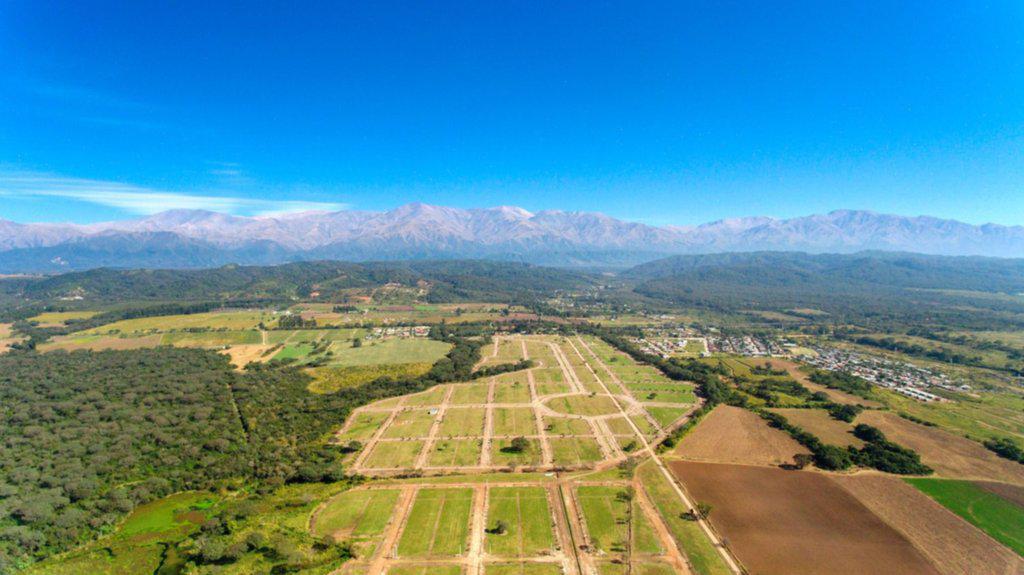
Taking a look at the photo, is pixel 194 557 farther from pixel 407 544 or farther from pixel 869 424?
pixel 869 424

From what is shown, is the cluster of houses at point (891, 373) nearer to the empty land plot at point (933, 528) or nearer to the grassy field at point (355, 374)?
the empty land plot at point (933, 528)

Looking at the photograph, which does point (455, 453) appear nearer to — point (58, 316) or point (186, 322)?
point (186, 322)

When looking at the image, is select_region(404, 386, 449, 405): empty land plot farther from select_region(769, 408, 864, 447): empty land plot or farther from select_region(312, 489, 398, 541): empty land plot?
select_region(769, 408, 864, 447): empty land plot

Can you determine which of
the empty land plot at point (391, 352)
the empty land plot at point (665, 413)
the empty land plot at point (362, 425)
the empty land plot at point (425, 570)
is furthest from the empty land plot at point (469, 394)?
the empty land plot at point (425, 570)

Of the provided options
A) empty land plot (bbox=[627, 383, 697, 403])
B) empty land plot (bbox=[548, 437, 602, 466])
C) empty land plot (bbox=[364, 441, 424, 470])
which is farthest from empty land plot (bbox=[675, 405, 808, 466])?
empty land plot (bbox=[364, 441, 424, 470])

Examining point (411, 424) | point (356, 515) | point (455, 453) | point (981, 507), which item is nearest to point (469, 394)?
point (411, 424)
